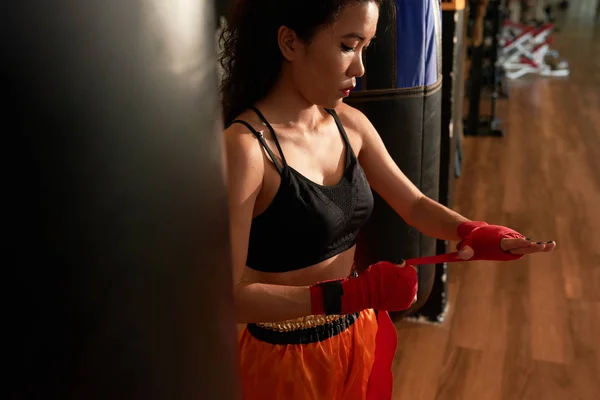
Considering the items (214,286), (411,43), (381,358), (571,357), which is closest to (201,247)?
(214,286)

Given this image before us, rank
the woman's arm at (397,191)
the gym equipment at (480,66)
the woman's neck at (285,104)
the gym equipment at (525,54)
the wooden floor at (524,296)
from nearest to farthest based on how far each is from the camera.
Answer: the woman's neck at (285,104), the woman's arm at (397,191), the wooden floor at (524,296), the gym equipment at (480,66), the gym equipment at (525,54)

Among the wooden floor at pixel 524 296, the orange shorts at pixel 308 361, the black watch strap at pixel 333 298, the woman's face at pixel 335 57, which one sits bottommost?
the wooden floor at pixel 524 296

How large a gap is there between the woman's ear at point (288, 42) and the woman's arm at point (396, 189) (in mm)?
223

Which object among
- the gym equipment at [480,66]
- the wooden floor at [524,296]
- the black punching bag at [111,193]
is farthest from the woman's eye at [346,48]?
the gym equipment at [480,66]

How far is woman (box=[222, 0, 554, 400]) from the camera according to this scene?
93 centimetres

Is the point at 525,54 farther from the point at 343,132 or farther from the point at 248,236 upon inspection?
the point at 248,236

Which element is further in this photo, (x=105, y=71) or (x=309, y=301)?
(x=309, y=301)

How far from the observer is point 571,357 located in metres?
2.06

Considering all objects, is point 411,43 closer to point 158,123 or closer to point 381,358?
point 381,358

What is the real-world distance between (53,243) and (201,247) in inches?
3.4

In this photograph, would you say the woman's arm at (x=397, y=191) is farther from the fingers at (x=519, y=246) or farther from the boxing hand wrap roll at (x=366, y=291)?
the boxing hand wrap roll at (x=366, y=291)

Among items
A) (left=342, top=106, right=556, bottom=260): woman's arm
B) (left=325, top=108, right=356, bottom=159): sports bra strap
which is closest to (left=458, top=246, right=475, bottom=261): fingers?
(left=342, top=106, right=556, bottom=260): woman's arm

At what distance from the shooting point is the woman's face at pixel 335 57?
0.94 m

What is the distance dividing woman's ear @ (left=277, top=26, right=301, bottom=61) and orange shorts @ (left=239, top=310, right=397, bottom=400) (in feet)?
1.55
